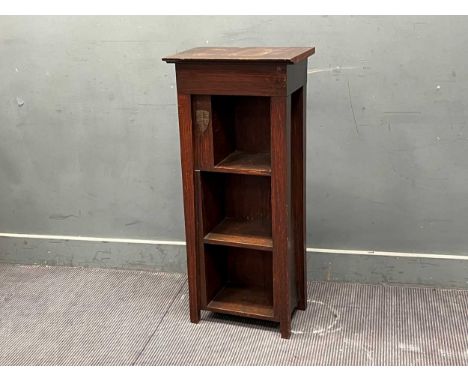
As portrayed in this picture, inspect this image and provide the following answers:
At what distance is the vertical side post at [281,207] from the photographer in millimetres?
1964

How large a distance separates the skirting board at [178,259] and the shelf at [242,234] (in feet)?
1.35

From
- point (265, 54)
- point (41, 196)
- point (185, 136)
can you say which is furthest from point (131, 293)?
point (265, 54)

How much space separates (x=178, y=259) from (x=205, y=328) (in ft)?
1.67

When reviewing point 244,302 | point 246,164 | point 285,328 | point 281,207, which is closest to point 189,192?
point 246,164

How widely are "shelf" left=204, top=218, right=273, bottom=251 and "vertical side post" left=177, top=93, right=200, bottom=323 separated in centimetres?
7

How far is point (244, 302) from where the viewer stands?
2.32m

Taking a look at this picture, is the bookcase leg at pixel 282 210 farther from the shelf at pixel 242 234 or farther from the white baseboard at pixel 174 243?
the white baseboard at pixel 174 243

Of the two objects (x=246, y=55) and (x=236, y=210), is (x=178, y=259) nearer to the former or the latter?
(x=236, y=210)

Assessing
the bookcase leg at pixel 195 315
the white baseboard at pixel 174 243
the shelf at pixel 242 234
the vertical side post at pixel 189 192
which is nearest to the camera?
the vertical side post at pixel 189 192

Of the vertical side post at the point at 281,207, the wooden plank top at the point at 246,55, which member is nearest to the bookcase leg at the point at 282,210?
the vertical side post at the point at 281,207

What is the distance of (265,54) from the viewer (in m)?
2.00

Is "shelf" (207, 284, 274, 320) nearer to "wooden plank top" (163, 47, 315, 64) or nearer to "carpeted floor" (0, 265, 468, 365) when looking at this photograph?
"carpeted floor" (0, 265, 468, 365)

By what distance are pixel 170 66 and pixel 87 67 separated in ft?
1.19

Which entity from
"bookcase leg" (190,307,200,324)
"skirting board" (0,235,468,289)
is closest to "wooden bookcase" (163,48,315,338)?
"bookcase leg" (190,307,200,324)
